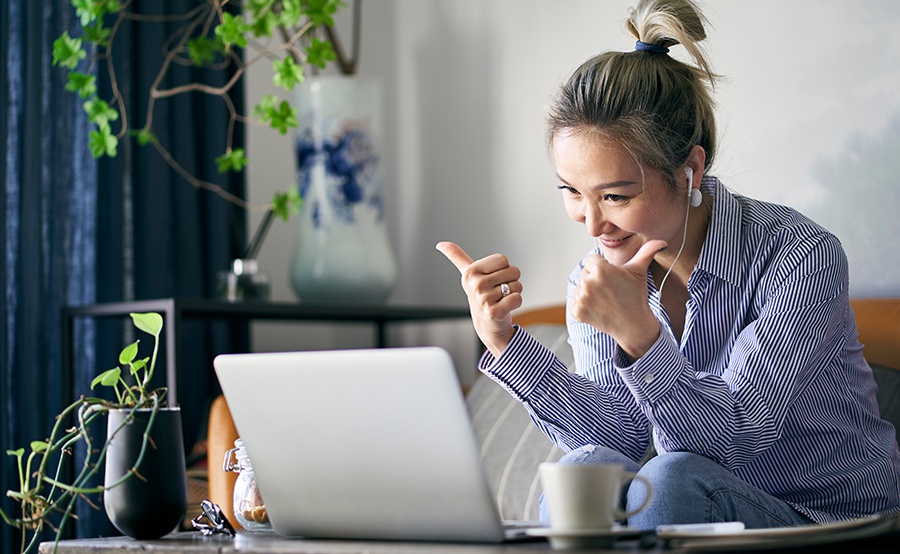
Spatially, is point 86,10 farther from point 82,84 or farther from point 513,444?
point 513,444

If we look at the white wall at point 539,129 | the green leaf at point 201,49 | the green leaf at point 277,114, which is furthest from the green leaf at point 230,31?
the white wall at point 539,129

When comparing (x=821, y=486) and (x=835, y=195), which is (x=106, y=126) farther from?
(x=821, y=486)

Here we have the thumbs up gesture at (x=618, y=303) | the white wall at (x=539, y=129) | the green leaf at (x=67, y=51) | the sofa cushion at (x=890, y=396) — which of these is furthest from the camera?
the green leaf at (x=67, y=51)

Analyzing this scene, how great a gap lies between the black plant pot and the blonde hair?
2.03ft

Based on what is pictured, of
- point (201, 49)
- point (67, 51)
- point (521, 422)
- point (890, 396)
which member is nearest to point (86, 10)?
point (67, 51)

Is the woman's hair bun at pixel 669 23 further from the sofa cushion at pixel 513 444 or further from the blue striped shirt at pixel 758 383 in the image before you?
the sofa cushion at pixel 513 444

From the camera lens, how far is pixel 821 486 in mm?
1292

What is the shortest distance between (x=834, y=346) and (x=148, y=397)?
80 cm

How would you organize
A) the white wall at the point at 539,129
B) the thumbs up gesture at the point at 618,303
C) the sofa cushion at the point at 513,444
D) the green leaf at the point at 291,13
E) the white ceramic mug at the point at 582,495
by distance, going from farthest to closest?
the green leaf at the point at 291,13 < the white wall at the point at 539,129 < the sofa cushion at the point at 513,444 < the thumbs up gesture at the point at 618,303 < the white ceramic mug at the point at 582,495

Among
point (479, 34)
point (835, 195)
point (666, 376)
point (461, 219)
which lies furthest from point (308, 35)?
point (666, 376)

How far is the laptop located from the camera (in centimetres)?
87

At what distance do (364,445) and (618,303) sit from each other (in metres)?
0.29

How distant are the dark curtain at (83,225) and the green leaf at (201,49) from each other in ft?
0.29

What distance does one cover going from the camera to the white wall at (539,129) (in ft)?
6.20
